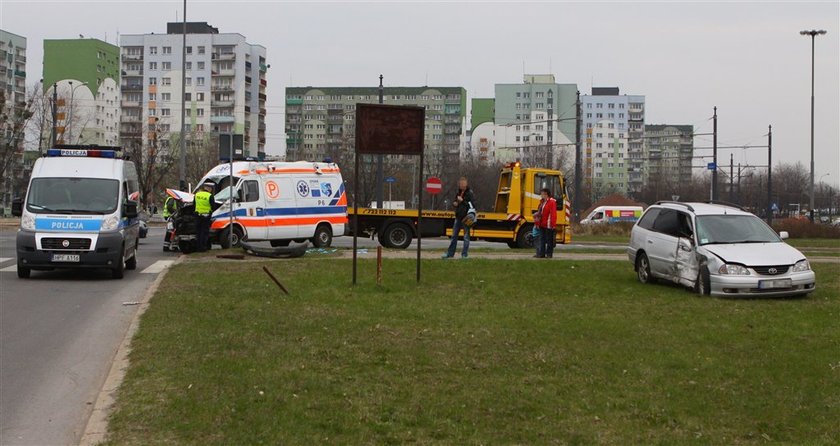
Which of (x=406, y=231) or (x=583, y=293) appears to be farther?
(x=406, y=231)

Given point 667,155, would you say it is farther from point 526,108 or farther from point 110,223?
point 110,223

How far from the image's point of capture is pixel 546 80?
130 m

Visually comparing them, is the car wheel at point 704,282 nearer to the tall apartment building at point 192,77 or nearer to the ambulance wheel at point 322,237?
the ambulance wheel at point 322,237

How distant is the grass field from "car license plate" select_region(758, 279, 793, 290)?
0.22 metres

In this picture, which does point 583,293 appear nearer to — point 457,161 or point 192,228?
point 192,228

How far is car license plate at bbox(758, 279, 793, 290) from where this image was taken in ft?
42.8

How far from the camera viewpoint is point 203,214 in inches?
908

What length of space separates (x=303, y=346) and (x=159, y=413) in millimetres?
2491

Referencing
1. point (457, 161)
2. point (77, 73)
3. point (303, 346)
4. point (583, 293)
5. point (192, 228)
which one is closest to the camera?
point (303, 346)

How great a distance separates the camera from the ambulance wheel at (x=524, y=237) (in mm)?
26984

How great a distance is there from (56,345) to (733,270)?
9.43 m

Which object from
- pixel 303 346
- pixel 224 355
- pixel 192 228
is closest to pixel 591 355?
pixel 303 346

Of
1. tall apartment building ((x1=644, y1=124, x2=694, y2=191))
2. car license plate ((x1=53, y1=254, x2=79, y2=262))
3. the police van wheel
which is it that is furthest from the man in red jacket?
tall apartment building ((x1=644, y1=124, x2=694, y2=191))

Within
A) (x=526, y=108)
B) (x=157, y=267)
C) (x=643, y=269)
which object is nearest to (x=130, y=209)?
(x=157, y=267)
